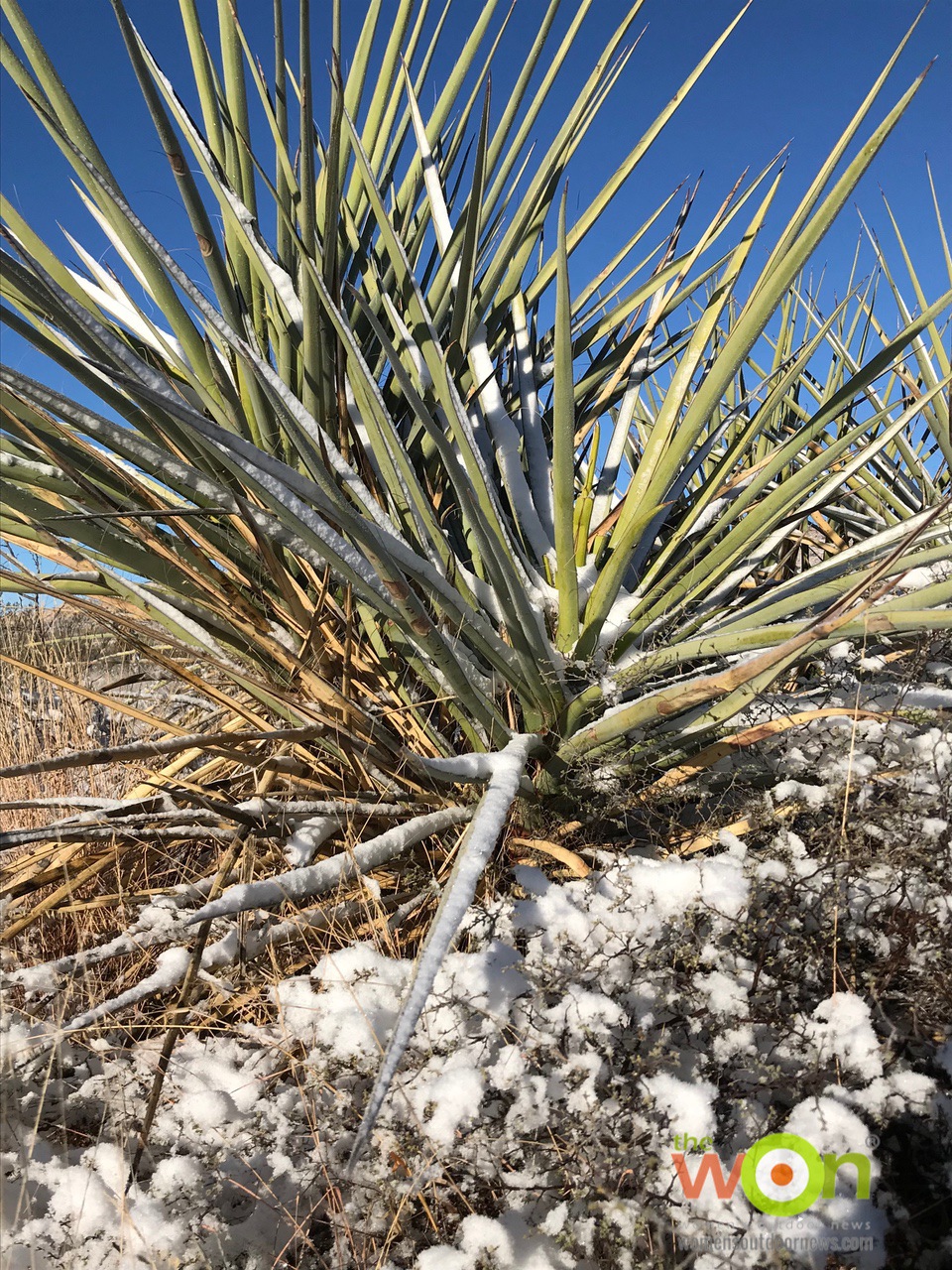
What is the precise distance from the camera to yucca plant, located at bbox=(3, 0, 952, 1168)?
1020 millimetres

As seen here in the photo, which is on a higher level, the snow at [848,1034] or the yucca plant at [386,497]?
the yucca plant at [386,497]

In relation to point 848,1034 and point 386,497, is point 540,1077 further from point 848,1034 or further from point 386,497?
point 386,497

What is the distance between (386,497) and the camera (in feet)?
4.96

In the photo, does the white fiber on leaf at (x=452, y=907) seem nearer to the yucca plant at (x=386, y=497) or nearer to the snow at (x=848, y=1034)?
the yucca plant at (x=386, y=497)

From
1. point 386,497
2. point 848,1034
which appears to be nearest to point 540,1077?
point 848,1034

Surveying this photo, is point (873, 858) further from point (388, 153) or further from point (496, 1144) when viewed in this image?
point (388, 153)

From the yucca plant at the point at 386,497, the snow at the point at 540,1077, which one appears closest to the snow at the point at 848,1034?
the snow at the point at 540,1077

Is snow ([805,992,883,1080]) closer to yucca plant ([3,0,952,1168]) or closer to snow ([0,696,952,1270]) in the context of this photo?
snow ([0,696,952,1270])

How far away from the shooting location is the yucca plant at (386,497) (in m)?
1.02

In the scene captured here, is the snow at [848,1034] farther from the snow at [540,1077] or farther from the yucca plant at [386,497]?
the yucca plant at [386,497]

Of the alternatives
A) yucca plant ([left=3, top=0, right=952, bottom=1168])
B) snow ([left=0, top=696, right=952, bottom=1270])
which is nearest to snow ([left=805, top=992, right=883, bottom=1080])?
snow ([left=0, top=696, right=952, bottom=1270])

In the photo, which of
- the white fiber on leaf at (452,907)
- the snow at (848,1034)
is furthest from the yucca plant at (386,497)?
the snow at (848,1034)

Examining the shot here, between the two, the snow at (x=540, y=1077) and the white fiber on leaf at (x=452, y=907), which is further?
the snow at (x=540, y=1077)

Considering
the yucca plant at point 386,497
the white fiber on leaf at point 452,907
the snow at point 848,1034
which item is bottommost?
the snow at point 848,1034
